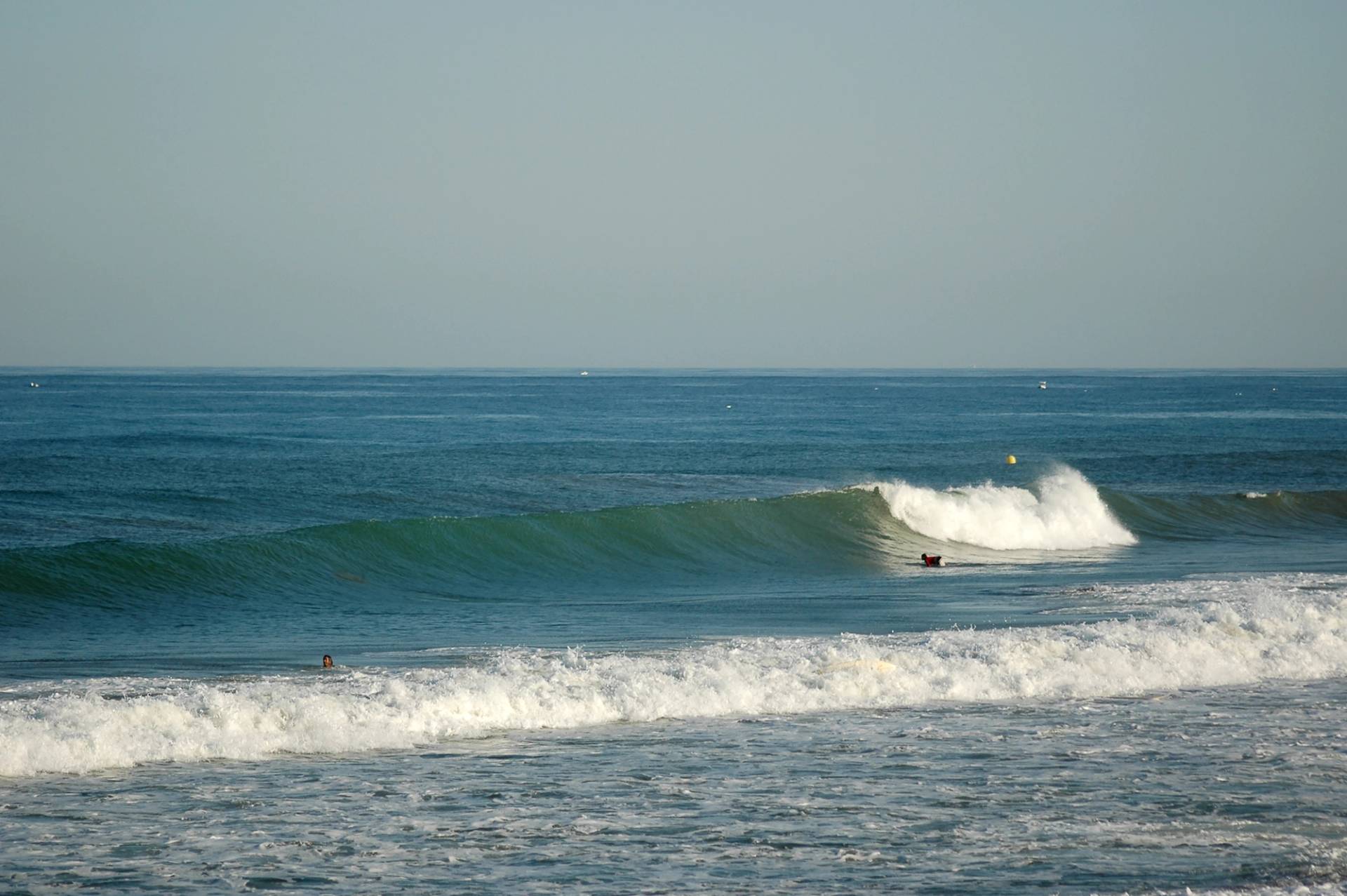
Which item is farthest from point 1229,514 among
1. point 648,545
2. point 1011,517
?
point 648,545

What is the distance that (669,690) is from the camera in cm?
1338

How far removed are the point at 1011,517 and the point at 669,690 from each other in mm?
23195

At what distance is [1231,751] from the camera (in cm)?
1118

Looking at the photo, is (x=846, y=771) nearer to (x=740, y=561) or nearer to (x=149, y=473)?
(x=740, y=561)

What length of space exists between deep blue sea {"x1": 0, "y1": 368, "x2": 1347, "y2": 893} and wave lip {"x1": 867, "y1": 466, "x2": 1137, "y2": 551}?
11 cm

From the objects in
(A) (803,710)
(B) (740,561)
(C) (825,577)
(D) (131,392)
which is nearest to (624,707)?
(A) (803,710)

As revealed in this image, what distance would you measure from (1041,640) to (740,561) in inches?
551

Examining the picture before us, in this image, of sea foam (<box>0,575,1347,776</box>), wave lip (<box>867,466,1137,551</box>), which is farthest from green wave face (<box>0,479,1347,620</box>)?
sea foam (<box>0,575,1347,776</box>)

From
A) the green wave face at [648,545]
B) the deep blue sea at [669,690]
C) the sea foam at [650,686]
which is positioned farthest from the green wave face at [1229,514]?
the sea foam at [650,686]

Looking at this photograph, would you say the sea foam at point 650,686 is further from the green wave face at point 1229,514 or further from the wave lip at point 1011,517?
the green wave face at point 1229,514

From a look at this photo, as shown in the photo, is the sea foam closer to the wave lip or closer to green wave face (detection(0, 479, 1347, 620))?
green wave face (detection(0, 479, 1347, 620))

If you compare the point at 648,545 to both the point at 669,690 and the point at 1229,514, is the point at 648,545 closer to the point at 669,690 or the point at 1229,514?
the point at 669,690

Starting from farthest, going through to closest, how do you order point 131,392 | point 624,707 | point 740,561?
point 131,392
point 740,561
point 624,707

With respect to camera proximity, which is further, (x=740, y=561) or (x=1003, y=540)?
(x=1003, y=540)
